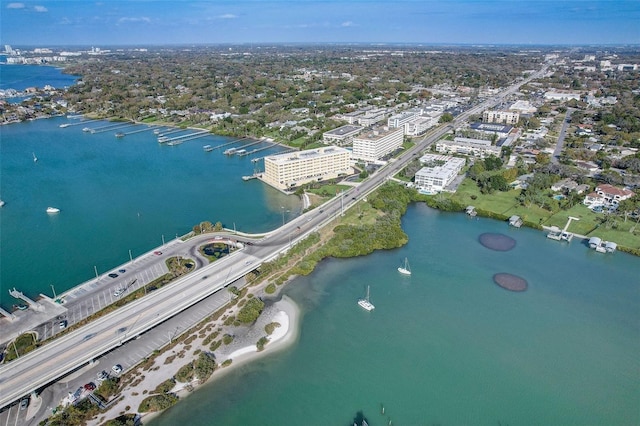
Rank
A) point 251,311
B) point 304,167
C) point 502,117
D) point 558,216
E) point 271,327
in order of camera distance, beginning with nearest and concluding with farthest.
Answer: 1. point 271,327
2. point 251,311
3. point 558,216
4. point 304,167
5. point 502,117

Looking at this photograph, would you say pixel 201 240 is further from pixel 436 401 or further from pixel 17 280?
pixel 436 401

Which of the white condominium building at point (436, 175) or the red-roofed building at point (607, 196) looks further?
the white condominium building at point (436, 175)

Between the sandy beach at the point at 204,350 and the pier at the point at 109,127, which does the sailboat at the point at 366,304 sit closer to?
the sandy beach at the point at 204,350

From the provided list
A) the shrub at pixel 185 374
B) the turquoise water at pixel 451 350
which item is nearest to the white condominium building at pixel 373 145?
the turquoise water at pixel 451 350

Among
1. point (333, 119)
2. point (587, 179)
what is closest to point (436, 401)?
point (587, 179)

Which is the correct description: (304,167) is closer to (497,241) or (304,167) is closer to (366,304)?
(497,241)

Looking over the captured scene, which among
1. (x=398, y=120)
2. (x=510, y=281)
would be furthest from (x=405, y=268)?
(x=398, y=120)
